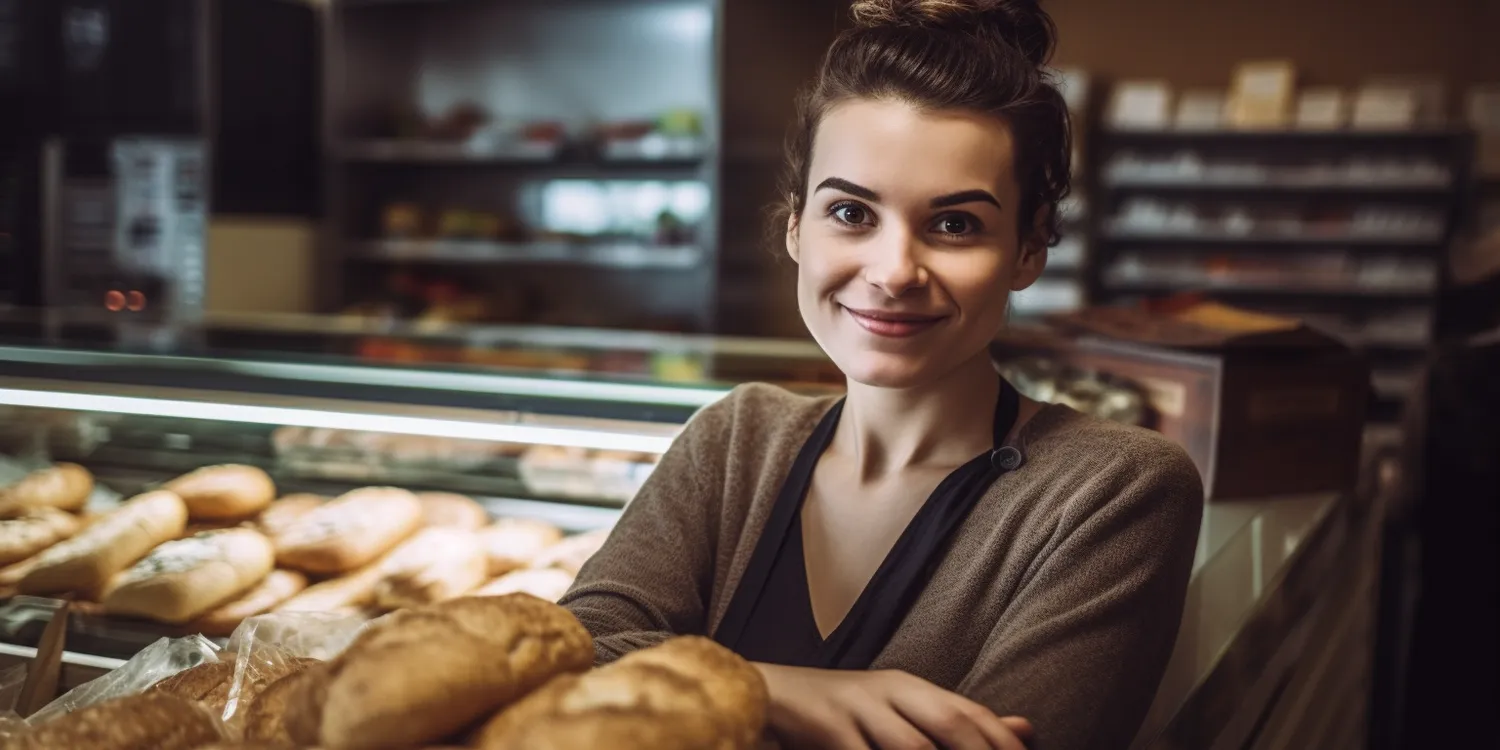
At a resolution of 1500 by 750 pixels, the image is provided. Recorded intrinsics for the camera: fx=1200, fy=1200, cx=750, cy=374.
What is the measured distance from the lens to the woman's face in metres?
1.00

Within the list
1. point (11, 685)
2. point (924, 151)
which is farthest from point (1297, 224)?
point (11, 685)

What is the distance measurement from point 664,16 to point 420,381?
4.07 metres

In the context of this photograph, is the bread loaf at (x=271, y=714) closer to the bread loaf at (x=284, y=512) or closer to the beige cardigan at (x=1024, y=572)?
the beige cardigan at (x=1024, y=572)

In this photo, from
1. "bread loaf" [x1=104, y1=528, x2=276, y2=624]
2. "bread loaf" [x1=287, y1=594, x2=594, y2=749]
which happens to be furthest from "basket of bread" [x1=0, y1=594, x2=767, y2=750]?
"bread loaf" [x1=104, y1=528, x2=276, y2=624]

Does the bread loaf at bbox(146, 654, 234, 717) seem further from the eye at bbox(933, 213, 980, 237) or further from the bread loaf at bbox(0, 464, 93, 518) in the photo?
the bread loaf at bbox(0, 464, 93, 518)

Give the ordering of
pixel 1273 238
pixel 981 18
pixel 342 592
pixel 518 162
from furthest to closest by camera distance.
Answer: pixel 1273 238, pixel 518 162, pixel 342 592, pixel 981 18

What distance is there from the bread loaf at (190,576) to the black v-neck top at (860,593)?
0.80 metres

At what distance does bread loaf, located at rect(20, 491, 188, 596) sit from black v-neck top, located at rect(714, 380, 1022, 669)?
37.1 inches

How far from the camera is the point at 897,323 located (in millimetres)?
1018

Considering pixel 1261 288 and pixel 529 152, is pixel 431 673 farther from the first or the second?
pixel 1261 288

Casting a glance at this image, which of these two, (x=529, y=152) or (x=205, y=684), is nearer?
(x=205, y=684)

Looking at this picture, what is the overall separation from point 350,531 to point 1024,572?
114cm

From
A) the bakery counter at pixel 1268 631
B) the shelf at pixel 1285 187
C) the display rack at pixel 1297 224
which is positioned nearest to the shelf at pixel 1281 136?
the display rack at pixel 1297 224

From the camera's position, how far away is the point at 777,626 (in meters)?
1.09
